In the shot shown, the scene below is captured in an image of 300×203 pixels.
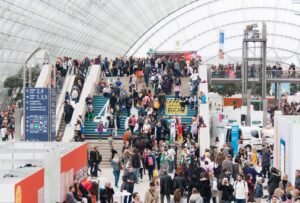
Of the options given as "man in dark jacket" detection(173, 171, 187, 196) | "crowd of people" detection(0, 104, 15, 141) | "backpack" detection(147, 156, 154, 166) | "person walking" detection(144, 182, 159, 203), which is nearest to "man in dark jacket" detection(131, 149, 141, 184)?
"backpack" detection(147, 156, 154, 166)

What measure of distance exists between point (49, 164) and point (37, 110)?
10733mm

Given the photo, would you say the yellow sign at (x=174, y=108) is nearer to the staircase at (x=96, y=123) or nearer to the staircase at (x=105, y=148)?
the staircase at (x=96, y=123)

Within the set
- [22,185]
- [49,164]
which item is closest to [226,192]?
[49,164]

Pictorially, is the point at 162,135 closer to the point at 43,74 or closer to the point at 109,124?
the point at 109,124

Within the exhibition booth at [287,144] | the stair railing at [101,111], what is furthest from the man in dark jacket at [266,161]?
the stair railing at [101,111]

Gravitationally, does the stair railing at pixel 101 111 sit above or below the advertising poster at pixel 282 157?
above

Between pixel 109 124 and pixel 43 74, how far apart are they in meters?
7.55

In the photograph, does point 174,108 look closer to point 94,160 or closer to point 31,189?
point 94,160

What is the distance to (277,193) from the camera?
22.7 metres

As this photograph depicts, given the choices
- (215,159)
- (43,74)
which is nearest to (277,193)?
(215,159)

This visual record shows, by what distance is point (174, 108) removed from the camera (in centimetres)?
4175

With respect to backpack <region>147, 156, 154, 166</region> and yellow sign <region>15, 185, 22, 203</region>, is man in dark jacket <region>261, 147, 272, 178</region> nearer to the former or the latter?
backpack <region>147, 156, 154, 166</region>

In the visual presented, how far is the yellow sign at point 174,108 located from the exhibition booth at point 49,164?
1383 cm

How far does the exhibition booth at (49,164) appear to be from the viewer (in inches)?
820
